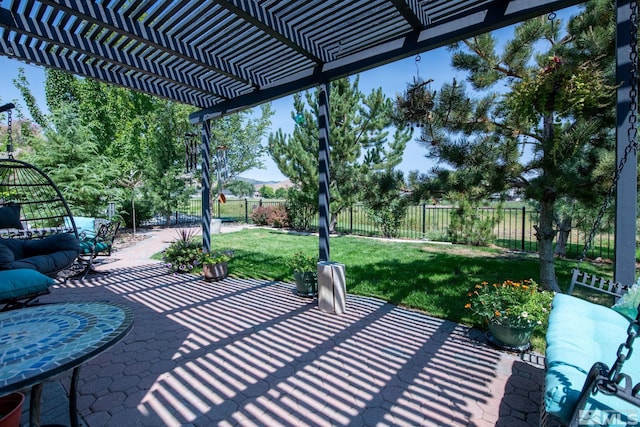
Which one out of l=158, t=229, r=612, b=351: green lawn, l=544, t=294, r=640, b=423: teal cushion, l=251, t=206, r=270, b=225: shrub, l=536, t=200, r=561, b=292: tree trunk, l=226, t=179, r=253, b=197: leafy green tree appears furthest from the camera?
l=226, t=179, r=253, b=197: leafy green tree

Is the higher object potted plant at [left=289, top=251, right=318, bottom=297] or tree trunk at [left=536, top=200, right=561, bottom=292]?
tree trunk at [left=536, top=200, right=561, bottom=292]

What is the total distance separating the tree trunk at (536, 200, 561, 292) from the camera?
3.46 metres

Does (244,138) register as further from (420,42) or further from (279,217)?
(420,42)

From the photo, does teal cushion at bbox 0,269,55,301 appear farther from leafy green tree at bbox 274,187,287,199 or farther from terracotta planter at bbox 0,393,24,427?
leafy green tree at bbox 274,187,287,199

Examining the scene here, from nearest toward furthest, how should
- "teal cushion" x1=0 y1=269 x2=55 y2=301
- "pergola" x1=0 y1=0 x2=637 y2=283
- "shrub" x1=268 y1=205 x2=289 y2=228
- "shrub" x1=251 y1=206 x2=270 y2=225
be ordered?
1. "pergola" x1=0 y1=0 x2=637 y2=283
2. "teal cushion" x1=0 y1=269 x2=55 y2=301
3. "shrub" x1=268 y1=205 x2=289 y2=228
4. "shrub" x1=251 y1=206 x2=270 y2=225

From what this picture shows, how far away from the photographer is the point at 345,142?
352 inches

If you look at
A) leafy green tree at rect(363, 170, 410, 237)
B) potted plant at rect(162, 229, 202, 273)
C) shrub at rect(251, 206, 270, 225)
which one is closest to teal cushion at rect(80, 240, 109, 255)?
potted plant at rect(162, 229, 202, 273)

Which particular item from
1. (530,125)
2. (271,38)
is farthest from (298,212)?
(530,125)

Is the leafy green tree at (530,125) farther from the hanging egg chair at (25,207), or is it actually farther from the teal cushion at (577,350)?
the hanging egg chair at (25,207)

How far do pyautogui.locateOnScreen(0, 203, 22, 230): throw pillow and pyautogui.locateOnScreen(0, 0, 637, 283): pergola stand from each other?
259 centimetres

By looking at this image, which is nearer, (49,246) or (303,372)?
(303,372)

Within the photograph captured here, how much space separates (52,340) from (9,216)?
181 inches

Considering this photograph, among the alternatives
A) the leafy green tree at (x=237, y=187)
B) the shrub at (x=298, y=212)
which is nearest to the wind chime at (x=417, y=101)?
the shrub at (x=298, y=212)

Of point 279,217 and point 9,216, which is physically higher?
point 9,216
